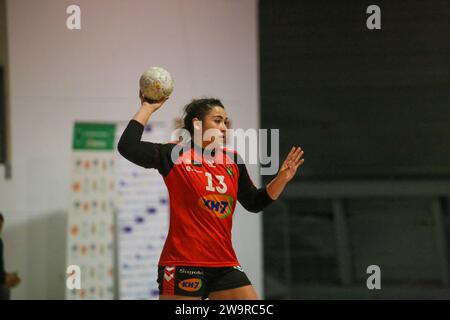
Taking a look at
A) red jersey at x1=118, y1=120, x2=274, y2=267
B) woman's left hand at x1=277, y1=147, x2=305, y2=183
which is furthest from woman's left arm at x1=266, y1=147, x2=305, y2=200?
red jersey at x1=118, y1=120, x2=274, y2=267

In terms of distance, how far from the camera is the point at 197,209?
3.39 meters

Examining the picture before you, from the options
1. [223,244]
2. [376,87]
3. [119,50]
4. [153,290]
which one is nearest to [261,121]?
[376,87]

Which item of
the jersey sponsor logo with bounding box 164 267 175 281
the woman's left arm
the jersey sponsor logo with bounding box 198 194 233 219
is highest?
the woman's left arm

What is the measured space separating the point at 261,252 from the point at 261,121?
4.48 ft

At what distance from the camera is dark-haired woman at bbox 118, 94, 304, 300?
10.9ft

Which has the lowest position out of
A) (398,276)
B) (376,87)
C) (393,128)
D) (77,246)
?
(398,276)

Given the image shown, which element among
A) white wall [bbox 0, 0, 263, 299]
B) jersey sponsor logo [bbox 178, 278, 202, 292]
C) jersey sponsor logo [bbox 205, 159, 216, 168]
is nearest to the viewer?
jersey sponsor logo [bbox 178, 278, 202, 292]

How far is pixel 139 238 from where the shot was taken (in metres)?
5.45

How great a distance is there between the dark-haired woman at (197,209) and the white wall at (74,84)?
2.22m

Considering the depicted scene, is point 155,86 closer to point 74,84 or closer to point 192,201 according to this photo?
point 192,201

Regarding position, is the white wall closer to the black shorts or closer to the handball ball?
the handball ball

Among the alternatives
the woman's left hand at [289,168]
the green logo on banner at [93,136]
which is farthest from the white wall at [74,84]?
the woman's left hand at [289,168]

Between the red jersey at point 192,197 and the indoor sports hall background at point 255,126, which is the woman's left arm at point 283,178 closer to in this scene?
the red jersey at point 192,197

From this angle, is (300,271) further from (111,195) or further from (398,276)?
(111,195)
